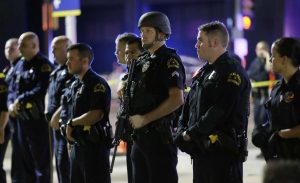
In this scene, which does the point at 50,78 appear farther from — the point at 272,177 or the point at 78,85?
the point at 272,177

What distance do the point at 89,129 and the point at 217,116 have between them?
167 cm

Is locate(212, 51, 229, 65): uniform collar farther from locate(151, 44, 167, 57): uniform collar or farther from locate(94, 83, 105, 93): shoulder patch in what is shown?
locate(94, 83, 105, 93): shoulder patch

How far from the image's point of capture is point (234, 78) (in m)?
4.78

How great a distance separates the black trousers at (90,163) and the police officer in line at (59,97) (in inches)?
32.7

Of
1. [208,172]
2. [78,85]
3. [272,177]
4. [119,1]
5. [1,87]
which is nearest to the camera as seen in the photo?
[272,177]

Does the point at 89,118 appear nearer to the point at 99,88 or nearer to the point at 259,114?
the point at 99,88

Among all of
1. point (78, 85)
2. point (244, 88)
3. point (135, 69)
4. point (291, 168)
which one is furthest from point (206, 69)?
point (291, 168)

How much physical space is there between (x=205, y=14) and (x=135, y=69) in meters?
35.6

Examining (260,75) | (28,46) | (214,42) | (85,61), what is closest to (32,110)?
(28,46)

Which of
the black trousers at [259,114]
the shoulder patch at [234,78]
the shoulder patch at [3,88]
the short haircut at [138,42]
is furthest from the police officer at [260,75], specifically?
the shoulder patch at [234,78]

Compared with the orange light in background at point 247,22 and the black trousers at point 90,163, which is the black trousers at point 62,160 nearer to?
the black trousers at point 90,163

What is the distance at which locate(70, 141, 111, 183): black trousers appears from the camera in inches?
240

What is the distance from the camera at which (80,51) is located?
20.6 ft

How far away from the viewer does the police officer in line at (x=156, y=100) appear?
5.26 m
